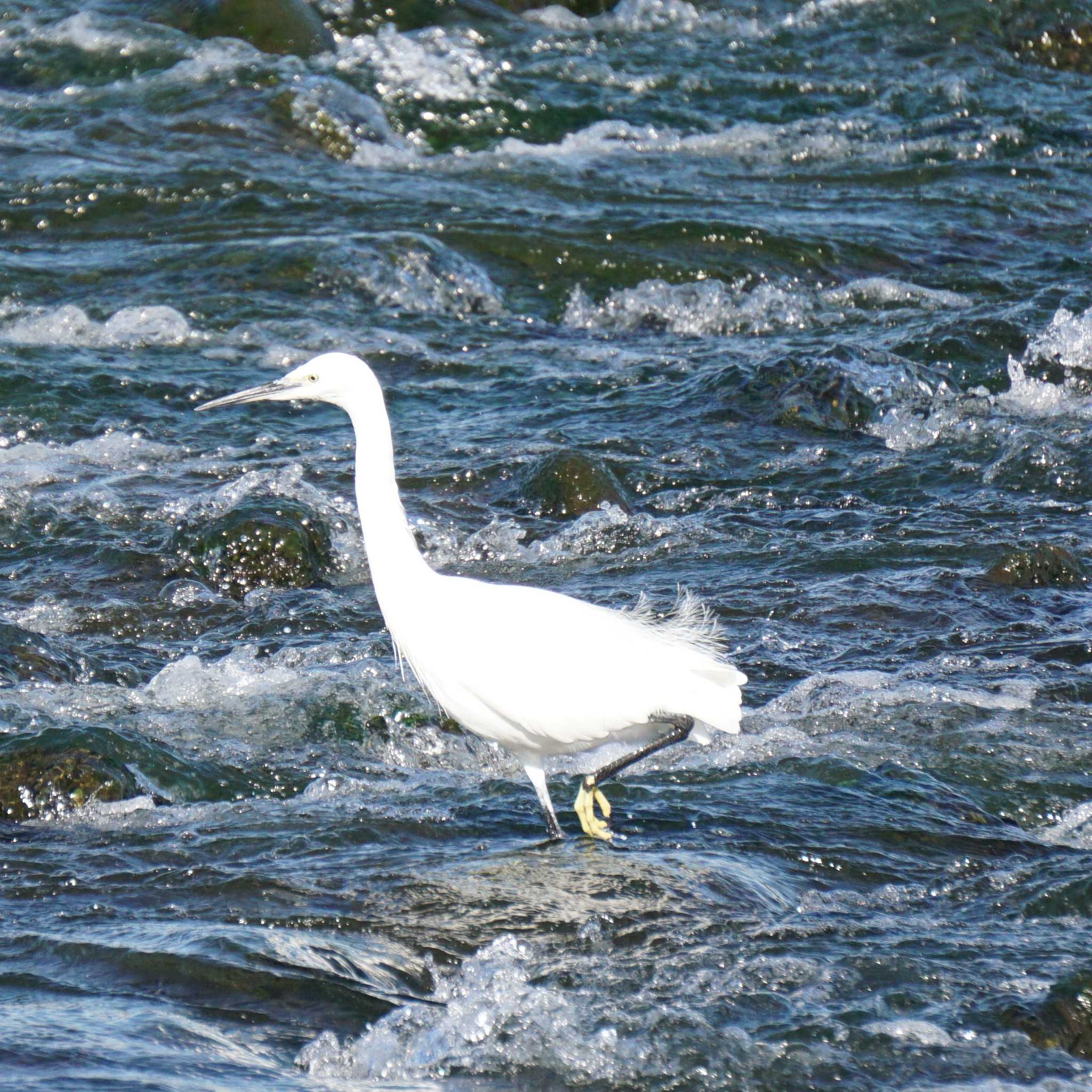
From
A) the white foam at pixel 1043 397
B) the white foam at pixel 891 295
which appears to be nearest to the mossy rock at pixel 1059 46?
the white foam at pixel 891 295

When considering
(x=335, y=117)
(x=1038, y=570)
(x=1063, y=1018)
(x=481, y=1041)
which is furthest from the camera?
(x=335, y=117)

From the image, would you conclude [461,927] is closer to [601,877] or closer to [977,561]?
[601,877]

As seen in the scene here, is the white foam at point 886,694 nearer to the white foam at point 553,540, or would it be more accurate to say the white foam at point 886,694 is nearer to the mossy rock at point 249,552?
the white foam at point 553,540

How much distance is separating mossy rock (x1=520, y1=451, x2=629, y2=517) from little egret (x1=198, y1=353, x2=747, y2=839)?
235 centimetres

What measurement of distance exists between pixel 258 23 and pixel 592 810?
925 centimetres

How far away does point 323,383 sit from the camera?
15.3 ft

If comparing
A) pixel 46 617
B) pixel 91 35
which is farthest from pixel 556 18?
pixel 46 617

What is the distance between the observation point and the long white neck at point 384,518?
4.71 m

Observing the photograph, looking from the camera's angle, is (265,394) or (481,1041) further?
(265,394)

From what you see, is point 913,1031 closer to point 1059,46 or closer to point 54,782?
point 54,782

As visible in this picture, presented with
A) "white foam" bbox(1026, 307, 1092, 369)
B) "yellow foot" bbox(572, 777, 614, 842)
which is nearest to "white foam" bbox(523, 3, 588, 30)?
"white foam" bbox(1026, 307, 1092, 369)

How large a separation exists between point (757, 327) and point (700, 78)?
4.45 metres

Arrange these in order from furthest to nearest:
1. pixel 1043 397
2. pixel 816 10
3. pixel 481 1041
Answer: pixel 816 10 → pixel 1043 397 → pixel 481 1041

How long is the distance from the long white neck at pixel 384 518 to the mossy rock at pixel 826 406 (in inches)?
141
